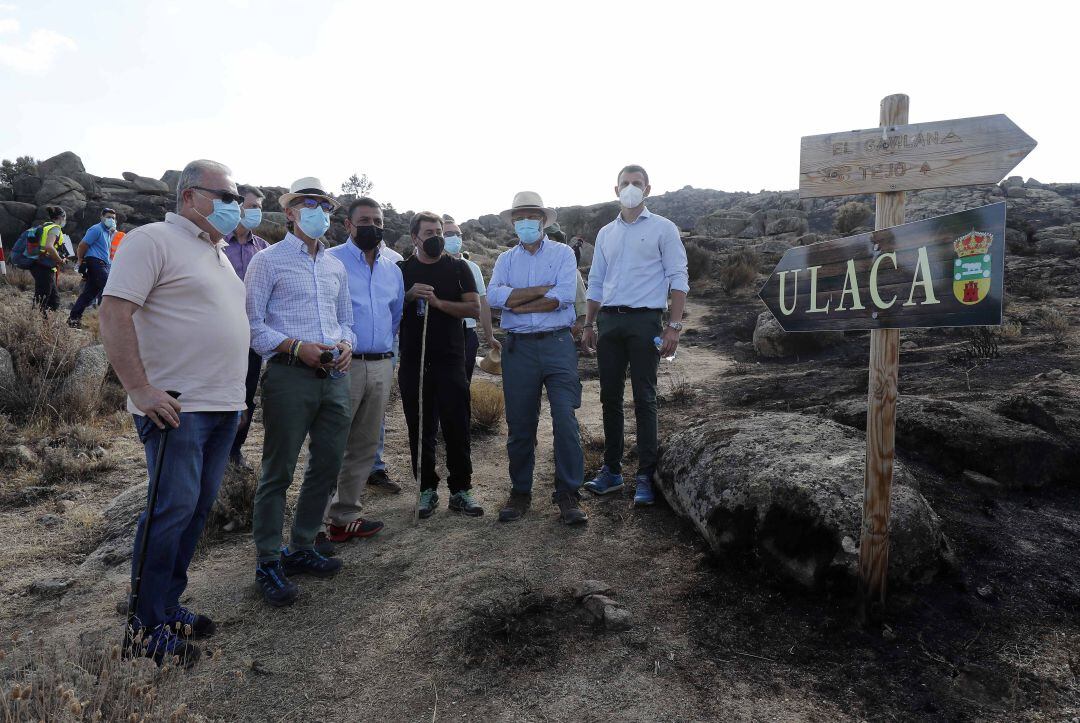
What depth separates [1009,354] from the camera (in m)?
7.30

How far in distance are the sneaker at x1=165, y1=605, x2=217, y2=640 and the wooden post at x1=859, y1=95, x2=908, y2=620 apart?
2966 millimetres

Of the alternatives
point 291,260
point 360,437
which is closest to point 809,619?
point 360,437

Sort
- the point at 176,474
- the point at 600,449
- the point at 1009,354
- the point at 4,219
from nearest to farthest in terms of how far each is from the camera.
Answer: the point at 176,474, the point at 600,449, the point at 1009,354, the point at 4,219

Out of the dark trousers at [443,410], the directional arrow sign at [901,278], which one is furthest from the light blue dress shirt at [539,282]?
the directional arrow sign at [901,278]

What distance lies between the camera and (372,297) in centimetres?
397

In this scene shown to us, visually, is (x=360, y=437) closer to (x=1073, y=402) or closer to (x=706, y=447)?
(x=706, y=447)

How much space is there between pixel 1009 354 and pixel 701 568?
608 cm

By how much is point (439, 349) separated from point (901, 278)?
278 centimetres

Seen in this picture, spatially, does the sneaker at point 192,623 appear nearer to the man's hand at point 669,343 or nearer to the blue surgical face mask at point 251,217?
the blue surgical face mask at point 251,217

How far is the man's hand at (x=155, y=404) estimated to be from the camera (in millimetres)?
2498

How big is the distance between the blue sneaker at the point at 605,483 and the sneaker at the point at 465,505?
831 mm

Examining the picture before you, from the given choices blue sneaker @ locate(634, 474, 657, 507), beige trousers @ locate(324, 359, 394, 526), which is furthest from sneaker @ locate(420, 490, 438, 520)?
blue sneaker @ locate(634, 474, 657, 507)

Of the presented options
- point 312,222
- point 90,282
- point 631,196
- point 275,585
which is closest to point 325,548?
point 275,585

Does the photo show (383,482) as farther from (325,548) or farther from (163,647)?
(163,647)
